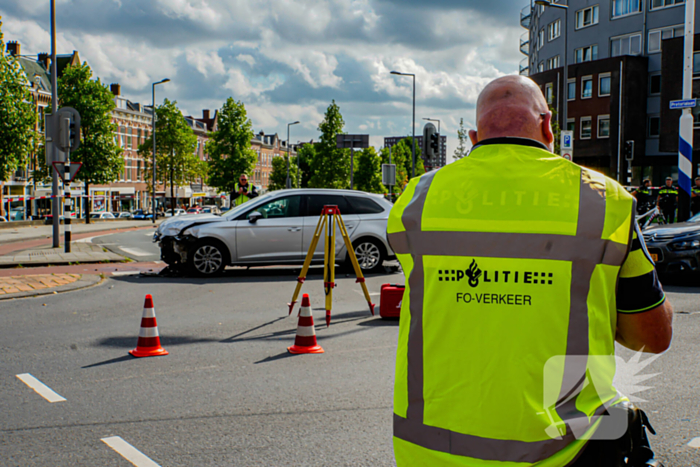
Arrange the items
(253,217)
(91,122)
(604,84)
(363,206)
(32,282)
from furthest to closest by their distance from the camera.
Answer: (91,122) → (604,84) → (363,206) → (253,217) → (32,282)

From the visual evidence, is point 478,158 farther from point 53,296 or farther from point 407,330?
point 53,296

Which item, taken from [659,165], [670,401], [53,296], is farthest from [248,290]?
[659,165]

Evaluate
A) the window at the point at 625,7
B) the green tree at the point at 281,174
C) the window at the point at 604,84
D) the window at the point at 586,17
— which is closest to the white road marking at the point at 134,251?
the window at the point at 604,84

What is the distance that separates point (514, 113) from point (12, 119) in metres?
40.6

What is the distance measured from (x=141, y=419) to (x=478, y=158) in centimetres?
361

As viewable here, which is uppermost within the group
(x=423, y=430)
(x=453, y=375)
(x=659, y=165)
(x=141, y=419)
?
(x=659, y=165)

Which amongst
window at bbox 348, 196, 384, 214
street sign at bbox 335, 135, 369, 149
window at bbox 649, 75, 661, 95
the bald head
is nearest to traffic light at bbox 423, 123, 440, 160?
window at bbox 348, 196, 384, 214

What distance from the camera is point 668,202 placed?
20.0 m

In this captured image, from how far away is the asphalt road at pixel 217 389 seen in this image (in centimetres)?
397

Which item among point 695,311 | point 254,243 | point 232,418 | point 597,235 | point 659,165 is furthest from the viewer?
point 659,165

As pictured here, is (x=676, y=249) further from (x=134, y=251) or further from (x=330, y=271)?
(x=134, y=251)

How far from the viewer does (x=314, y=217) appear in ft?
43.9

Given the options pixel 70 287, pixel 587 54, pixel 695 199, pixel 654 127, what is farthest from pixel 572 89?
pixel 70 287

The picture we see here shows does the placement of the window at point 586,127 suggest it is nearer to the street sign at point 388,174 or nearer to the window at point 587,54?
the window at point 587,54
